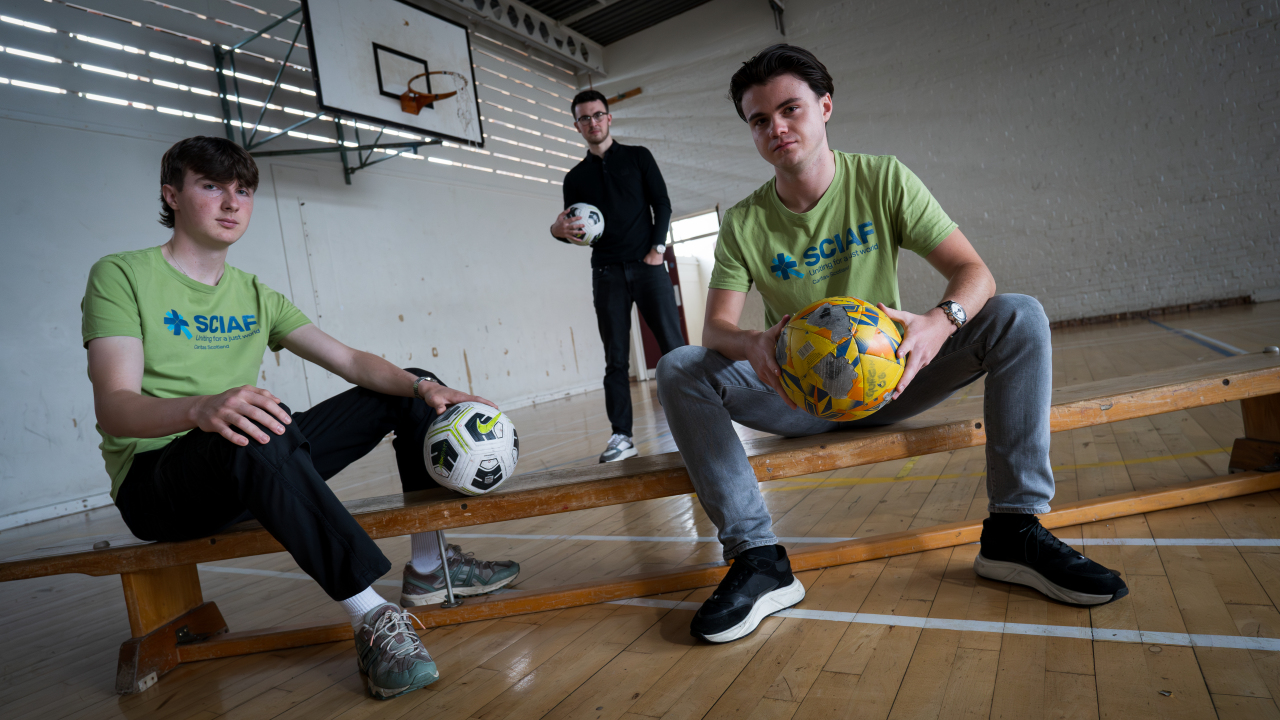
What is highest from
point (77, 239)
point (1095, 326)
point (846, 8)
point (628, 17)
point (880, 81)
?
point (628, 17)

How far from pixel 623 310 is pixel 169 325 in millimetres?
2488

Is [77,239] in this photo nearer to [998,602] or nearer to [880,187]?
[880,187]

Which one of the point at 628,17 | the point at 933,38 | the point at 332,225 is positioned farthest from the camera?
the point at 628,17

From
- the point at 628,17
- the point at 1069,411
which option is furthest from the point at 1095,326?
the point at 1069,411

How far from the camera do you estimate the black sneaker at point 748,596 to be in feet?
5.27

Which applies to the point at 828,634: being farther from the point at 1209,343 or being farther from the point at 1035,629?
the point at 1209,343

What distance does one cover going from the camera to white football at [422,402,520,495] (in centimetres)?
187

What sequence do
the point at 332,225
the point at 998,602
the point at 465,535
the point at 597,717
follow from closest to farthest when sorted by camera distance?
the point at 597,717 → the point at 998,602 → the point at 465,535 → the point at 332,225

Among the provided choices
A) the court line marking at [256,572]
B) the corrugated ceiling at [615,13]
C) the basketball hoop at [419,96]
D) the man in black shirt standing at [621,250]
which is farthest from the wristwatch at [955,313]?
the corrugated ceiling at [615,13]

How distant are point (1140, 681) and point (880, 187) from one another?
1.28m

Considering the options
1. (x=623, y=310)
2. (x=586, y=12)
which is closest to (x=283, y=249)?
(x=623, y=310)

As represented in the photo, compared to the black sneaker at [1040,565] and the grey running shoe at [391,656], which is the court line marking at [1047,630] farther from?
the grey running shoe at [391,656]

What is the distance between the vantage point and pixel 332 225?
7.85 meters

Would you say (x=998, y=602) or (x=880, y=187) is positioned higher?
(x=880, y=187)
